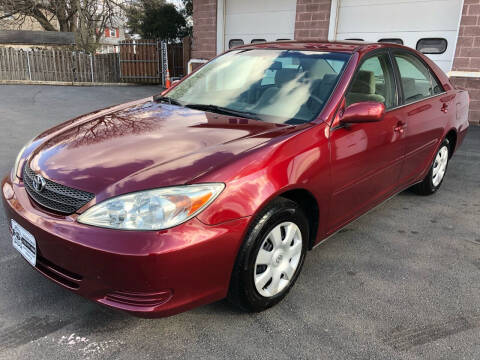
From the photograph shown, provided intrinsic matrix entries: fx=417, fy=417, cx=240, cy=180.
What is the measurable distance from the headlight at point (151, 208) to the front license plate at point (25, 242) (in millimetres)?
406

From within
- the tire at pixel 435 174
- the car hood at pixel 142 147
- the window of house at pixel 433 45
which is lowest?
the tire at pixel 435 174

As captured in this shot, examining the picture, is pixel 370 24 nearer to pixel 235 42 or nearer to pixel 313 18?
pixel 313 18

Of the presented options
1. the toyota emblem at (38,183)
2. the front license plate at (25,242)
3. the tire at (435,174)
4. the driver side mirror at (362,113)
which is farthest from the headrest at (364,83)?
the front license plate at (25,242)

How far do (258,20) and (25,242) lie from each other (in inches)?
374

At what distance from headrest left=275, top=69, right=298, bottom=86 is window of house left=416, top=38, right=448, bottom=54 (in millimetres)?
6162

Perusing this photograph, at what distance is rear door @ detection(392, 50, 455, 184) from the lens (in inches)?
137

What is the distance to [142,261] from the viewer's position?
1.83m

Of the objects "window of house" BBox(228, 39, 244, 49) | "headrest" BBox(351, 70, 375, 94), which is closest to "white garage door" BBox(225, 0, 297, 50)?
"window of house" BBox(228, 39, 244, 49)

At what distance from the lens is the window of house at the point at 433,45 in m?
8.00

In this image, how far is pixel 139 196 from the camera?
193 centimetres

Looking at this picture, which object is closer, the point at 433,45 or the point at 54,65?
the point at 433,45

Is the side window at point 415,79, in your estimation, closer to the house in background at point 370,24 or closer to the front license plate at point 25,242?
the front license plate at point 25,242

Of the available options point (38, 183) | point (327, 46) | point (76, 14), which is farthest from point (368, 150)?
point (76, 14)

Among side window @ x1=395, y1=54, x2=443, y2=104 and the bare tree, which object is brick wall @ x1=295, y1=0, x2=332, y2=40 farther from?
the bare tree
